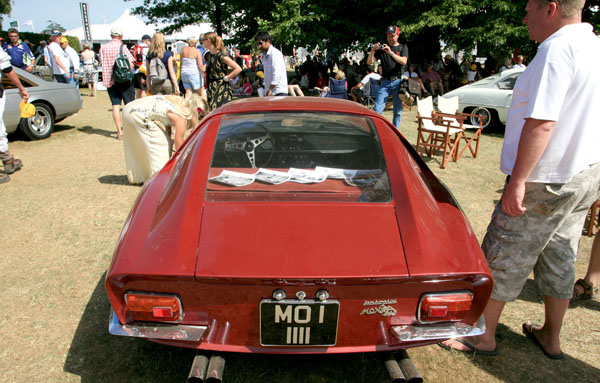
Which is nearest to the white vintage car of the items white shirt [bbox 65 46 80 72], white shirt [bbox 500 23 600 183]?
white shirt [bbox 500 23 600 183]

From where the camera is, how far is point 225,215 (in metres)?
1.88

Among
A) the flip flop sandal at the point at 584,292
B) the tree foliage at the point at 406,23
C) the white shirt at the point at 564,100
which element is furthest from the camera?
the tree foliage at the point at 406,23

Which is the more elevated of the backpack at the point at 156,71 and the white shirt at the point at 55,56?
the white shirt at the point at 55,56

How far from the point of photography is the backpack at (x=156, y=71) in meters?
7.15

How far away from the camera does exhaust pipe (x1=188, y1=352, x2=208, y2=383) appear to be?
64.2 inches

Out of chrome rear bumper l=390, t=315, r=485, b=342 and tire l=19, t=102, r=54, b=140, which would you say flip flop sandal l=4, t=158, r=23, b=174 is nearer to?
tire l=19, t=102, r=54, b=140

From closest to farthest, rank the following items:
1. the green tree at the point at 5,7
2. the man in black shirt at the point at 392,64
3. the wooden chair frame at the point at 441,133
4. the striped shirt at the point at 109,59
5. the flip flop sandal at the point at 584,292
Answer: the flip flop sandal at the point at 584,292
the wooden chair frame at the point at 441,133
the man in black shirt at the point at 392,64
the striped shirt at the point at 109,59
the green tree at the point at 5,7

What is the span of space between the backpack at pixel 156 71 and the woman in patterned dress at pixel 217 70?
2.99ft

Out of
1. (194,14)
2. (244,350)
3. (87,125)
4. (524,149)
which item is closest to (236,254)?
(244,350)

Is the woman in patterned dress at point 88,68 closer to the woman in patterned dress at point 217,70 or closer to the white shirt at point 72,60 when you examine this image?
the white shirt at point 72,60

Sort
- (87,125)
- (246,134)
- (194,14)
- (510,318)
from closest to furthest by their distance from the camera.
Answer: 1. (246,134)
2. (510,318)
3. (87,125)
4. (194,14)

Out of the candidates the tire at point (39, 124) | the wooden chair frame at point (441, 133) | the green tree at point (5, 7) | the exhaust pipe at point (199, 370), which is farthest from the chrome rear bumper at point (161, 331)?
the green tree at point (5, 7)

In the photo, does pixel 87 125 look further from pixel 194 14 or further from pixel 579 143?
pixel 194 14

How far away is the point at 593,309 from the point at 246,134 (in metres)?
2.68
